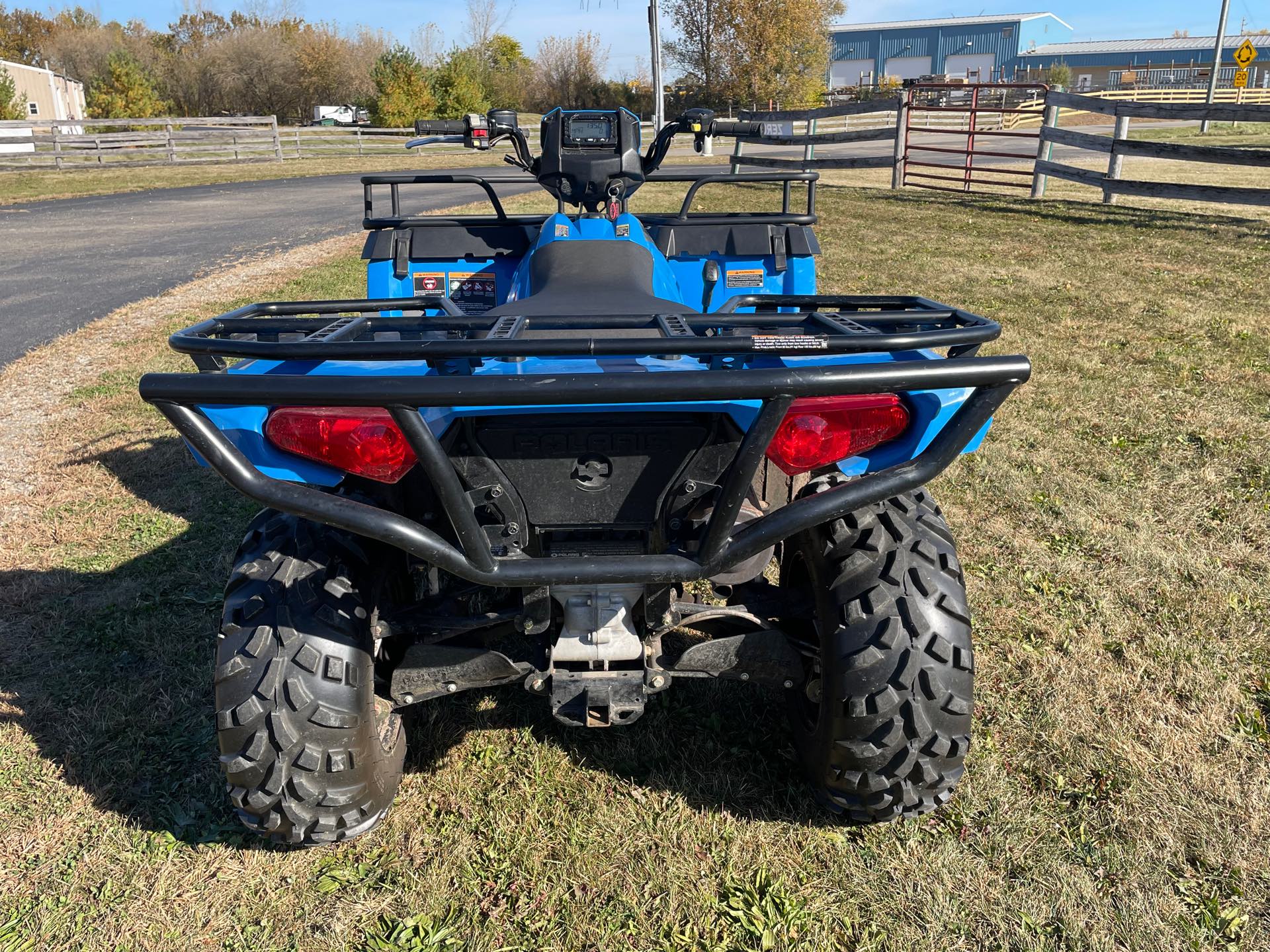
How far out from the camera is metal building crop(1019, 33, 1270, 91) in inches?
2409

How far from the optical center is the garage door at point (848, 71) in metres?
77.8

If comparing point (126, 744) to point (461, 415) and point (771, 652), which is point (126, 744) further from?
point (771, 652)

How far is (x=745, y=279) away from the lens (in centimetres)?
428

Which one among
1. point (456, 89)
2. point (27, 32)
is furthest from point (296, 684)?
point (27, 32)

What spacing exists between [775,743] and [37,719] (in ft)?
7.00

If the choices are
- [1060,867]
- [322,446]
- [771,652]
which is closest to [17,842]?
[322,446]

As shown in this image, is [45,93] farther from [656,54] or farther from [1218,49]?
[1218,49]

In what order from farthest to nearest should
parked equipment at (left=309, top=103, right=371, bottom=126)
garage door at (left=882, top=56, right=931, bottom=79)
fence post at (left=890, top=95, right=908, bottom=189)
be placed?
garage door at (left=882, top=56, right=931, bottom=79) → parked equipment at (left=309, top=103, right=371, bottom=126) → fence post at (left=890, top=95, right=908, bottom=189)

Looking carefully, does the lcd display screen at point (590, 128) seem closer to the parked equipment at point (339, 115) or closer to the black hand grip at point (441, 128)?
the black hand grip at point (441, 128)

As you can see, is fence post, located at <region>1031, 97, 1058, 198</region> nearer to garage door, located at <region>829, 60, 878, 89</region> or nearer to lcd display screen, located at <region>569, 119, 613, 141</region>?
lcd display screen, located at <region>569, 119, 613, 141</region>

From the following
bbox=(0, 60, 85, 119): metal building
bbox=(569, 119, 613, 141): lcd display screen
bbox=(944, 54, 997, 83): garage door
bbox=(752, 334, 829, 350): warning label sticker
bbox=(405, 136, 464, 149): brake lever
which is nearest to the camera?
bbox=(752, 334, 829, 350): warning label sticker

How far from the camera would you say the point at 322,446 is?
1.84 metres

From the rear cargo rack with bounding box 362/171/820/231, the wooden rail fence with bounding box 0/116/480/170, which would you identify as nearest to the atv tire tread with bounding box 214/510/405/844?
the rear cargo rack with bounding box 362/171/820/231

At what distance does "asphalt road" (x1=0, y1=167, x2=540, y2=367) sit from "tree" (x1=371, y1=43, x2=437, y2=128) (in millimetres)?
21726
